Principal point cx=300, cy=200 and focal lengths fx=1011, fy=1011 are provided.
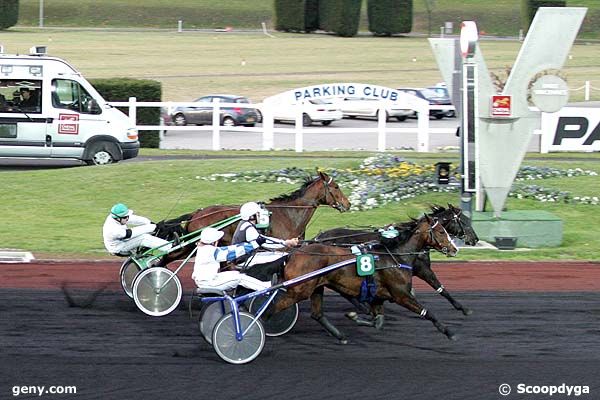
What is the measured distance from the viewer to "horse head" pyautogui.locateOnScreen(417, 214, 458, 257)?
11.0 m

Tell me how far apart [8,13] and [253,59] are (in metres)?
17.5

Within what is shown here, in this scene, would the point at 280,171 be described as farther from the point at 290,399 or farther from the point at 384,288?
the point at 290,399

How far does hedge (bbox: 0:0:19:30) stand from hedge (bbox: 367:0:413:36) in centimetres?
2359

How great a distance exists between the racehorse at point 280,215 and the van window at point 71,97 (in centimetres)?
1122

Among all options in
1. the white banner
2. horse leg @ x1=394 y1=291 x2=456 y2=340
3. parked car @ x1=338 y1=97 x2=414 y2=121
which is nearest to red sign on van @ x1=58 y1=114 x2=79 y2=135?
the white banner

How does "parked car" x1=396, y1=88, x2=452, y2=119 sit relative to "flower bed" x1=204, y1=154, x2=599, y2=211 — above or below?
above

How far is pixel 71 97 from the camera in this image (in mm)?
22859

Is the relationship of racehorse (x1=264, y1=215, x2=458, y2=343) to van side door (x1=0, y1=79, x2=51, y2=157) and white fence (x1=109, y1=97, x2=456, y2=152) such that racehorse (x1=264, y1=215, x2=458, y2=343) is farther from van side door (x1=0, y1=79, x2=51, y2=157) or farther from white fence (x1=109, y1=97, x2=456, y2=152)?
white fence (x1=109, y1=97, x2=456, y2=152)

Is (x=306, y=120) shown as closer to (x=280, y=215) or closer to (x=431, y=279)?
(x=280, y=215)

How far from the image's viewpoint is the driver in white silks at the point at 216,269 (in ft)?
32.4

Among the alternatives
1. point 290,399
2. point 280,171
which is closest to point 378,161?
point 280,171

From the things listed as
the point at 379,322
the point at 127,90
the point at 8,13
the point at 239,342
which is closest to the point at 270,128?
the point at 127,90

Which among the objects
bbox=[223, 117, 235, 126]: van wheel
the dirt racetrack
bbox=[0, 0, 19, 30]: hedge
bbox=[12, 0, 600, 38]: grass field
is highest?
bbox=[12, 0, 600, 38]: grass field

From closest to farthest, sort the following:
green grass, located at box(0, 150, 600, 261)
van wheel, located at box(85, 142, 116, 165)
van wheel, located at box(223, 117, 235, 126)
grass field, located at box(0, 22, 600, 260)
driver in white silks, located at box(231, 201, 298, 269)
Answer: driver in white silks, located at box(231, 201, 298, 269) → green grass, located at box(0, 150, 600, 261) → grass field, located at box(0, 22, 600, 260) → van wheel, located at box(85, 142, 116, 165) → van wheel, located at box(223, 117, 235, 126)
